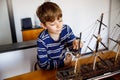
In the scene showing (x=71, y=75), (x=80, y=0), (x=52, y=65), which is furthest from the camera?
(x=80, y=0)

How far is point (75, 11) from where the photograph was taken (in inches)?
123

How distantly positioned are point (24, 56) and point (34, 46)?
0.13 meters

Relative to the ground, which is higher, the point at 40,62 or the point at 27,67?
the point at 40,62

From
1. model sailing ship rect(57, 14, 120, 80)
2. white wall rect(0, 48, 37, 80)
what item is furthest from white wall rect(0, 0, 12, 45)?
model sailing ship rect(57, 14, 120, 80)

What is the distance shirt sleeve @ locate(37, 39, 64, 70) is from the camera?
1.04m

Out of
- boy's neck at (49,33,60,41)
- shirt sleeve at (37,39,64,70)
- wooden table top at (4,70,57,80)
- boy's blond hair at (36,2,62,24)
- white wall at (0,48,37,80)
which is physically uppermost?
boy's blond hair at (36,2,62,24)

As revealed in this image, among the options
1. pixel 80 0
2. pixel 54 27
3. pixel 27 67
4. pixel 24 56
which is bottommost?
Result: pixel 27 67

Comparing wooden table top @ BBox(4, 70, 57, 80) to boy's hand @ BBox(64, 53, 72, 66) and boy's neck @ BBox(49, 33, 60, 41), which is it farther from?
boy's neck @ BBox(49, 33, 60, 41)

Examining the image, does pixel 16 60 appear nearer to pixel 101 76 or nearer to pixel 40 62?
pixel 40 62

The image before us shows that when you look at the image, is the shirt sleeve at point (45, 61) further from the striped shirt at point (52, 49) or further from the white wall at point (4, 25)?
the white wall at point (4, 25)

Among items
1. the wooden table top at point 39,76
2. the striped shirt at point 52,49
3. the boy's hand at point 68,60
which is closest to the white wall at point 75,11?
the striped shirt at point 52,49

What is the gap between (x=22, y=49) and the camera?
1489mm

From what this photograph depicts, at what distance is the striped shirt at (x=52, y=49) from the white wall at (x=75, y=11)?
167cm

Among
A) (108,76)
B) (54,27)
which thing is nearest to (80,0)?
(54,27)
